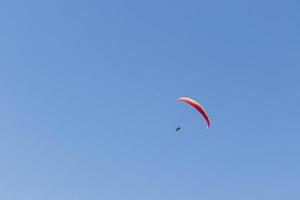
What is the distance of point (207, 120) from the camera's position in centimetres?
4634

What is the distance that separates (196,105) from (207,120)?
337 centimetres

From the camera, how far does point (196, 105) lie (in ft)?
150
